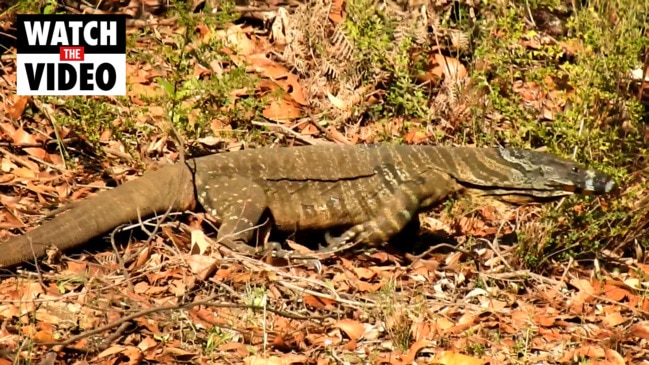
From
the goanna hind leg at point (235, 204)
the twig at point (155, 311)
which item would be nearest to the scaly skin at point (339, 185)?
the goanna hind leg at point (235, 204)

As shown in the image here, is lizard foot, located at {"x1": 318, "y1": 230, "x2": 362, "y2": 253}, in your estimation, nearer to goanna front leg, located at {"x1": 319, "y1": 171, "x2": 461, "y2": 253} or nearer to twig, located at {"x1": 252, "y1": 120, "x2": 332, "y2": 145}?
goanna front leg, located at {"x1": 319, "y1": 171, "x2": 461, "y2": 253}

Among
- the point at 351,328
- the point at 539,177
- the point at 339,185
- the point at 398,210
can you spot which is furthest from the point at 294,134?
the point at 351,328

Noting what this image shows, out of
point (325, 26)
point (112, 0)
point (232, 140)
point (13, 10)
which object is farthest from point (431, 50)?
point (13, 10)

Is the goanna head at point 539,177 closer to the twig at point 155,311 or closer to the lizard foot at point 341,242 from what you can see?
the lizard foot at point 341,242

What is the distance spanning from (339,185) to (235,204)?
718 millimetres

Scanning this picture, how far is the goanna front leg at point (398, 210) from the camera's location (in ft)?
22.3

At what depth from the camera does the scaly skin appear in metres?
6.59

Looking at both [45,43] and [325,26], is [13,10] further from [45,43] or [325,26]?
[325,26]

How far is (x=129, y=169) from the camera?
23.9 ft

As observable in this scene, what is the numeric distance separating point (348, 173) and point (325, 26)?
6.63 feet

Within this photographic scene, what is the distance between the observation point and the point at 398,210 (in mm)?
6875

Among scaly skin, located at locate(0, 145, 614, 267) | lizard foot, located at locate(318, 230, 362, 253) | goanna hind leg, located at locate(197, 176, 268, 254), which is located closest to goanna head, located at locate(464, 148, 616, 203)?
scaly skin, located at locate(0, 145, 614, 267)

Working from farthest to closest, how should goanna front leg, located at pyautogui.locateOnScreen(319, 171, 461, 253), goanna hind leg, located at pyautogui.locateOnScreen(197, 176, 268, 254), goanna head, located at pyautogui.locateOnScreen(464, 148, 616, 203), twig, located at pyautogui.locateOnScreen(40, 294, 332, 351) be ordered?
goanna front leg, located at pyautogui.locateOnScreen(319, 171, 461, 253) < goanna head, located at pyautogui.locateOnScreen(464, 148, 616, 203) < goanna hind leg, located at pyautogui.locateOnScreen(197, 176, 268, 254) < twig, located at pyautogui.locateOnScreen(40, 294, 332, 351)

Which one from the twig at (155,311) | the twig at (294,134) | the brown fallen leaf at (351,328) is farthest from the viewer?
the twig at (294,134)
